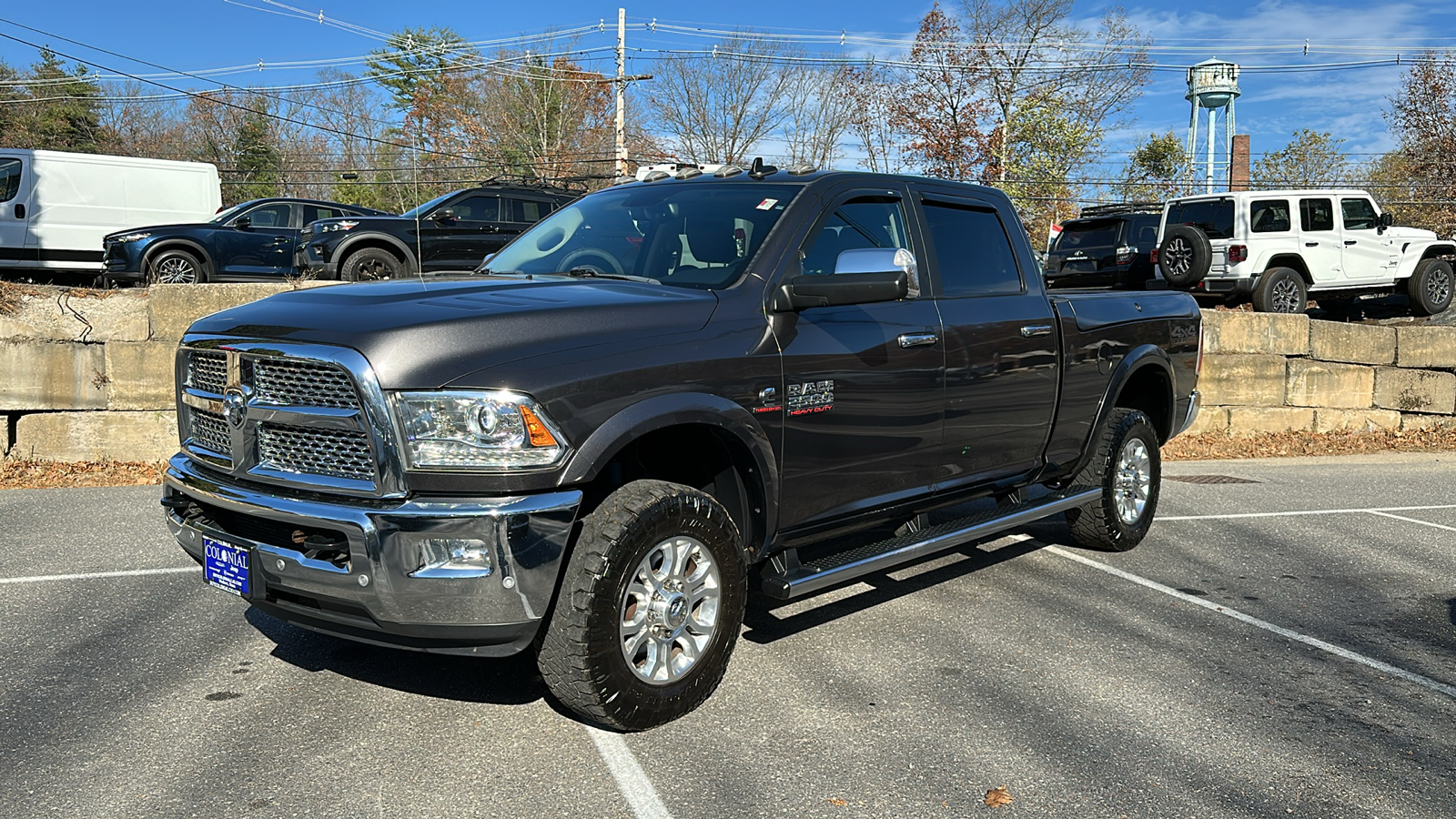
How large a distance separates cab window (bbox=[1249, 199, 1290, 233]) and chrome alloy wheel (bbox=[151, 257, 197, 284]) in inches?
578

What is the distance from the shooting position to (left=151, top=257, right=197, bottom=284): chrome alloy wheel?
14.7 meters

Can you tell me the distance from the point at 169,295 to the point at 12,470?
1.97 metres

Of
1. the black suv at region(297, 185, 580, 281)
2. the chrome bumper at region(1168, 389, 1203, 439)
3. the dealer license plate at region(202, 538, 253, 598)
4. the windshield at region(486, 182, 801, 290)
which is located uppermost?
the black suv at region(297, 185, 580, 281)

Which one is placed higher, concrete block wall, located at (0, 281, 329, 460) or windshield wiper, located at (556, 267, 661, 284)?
windshield wiper, located at (556, 267, 661, 284)

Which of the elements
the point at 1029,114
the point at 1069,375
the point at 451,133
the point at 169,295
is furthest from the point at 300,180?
the point at 1069,375

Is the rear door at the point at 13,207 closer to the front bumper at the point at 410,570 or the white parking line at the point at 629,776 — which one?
the front bumper at the point at 410,570

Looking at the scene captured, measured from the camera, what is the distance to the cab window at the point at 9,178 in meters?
16.0

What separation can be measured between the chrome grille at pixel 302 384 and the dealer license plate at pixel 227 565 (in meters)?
0.53

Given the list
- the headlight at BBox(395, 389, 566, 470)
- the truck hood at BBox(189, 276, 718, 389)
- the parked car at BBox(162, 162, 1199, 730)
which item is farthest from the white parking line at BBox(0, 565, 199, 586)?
the headlight at BBox(395, 389, 566, 470)

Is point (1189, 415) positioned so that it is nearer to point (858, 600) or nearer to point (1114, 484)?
point (1114, 484)

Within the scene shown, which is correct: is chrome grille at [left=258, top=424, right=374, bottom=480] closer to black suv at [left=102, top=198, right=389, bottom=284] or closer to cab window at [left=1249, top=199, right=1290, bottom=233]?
black suv at [left=102, top=198, right=389, bottom=284]

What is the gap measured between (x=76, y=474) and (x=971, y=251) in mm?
8064

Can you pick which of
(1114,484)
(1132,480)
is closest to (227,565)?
(1114,484)

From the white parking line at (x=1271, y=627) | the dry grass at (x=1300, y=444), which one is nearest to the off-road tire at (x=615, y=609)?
the white parking line at (x=1271, y=627)
